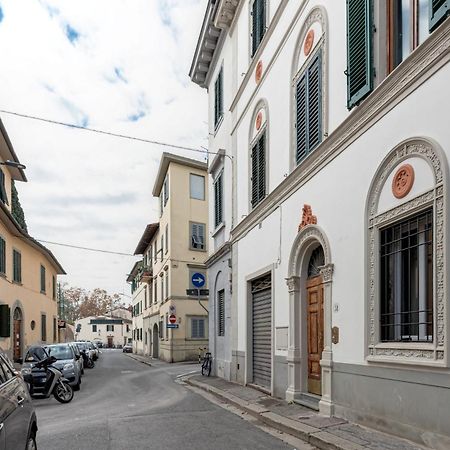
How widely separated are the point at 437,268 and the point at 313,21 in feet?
20.6

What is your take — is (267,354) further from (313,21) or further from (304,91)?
(313,21)

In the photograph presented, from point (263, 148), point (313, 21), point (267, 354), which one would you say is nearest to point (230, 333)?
point (267, 354)

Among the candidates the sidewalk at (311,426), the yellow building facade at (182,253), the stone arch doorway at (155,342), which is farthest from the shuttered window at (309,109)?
the stone arch doorway at (155,342)

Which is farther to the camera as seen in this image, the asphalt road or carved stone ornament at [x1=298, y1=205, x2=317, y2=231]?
carved stone ornament at [x1=298, y1=205, x2=317, y2=231]

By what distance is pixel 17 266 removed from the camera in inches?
1032

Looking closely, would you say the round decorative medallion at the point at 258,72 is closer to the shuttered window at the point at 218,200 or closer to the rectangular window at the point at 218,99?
the rectangular window at the point at 218,99

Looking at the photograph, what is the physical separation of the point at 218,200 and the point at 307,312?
9.08 meters

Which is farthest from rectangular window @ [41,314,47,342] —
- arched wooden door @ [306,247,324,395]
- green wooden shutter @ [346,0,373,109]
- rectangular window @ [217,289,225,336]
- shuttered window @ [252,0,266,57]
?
green wooden shutter @ [346,0,373,109]

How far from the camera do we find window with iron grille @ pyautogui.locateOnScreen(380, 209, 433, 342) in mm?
6679

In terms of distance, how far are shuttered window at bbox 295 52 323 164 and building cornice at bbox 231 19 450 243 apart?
45cm

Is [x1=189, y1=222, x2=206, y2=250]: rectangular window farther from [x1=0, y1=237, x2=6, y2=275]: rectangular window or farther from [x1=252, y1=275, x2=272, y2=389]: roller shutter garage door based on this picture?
[x1=252, y1=275, x2=272, y2=389]: roller shutter garage door

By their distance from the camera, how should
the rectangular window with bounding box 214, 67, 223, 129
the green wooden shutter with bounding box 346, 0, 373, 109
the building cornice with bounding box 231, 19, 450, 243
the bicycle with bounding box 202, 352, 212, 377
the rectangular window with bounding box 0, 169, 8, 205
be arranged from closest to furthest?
the building cornice with bounding box 231, 19, 450, 243 → the green wooden shutter with bounding box 346, 0, 373, 109 → the bicycle with bounding box 202, 352, 212, 377 → the rectangular window with bounding box 214, 67, 223, 129 → the rectangular window with bounding box 0, 169, 8, 205

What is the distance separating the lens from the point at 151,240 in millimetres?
45781

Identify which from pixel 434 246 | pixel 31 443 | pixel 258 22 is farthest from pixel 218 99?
pixel 31 443
